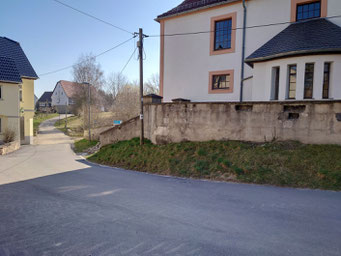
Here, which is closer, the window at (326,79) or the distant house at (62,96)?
the window at (326,79)

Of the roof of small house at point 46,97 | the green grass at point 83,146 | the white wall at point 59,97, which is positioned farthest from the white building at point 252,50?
the roof of small house at point 46,97

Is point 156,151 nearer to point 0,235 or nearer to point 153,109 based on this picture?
point 153,109

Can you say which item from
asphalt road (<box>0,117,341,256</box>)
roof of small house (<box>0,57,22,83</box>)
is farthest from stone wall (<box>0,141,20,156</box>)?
asphalt road (<box>0,117,341,256</box>)

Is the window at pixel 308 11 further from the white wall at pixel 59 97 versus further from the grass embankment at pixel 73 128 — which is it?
the white wall at pixel 59 97

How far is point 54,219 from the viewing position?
4.90 meters

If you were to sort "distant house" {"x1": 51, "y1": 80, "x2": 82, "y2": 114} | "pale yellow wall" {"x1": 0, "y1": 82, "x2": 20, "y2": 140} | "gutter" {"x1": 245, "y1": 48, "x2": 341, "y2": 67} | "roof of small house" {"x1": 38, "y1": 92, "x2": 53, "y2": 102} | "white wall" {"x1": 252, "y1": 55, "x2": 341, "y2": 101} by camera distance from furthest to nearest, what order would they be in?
"roof of small house" {"x1": 38, "y1": 92, "x2": 53, "y2": 102} < "distant house" {"x1": 51, "y1": 80, "x2": 82, "y2": 114} < "pale yellow wall" {"x1": 0, "y1": 82, "x2": 20, "y2": 140} < "white wall" {"x1": 252, "y1": 55, "x2": 341, "y2": 101} < "gutter" {"x1": 245, "y1": 48, "x2": 341, "y2": 67}

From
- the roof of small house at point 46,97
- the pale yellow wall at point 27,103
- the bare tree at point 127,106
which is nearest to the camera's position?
the pale yellow wall at point 27,103

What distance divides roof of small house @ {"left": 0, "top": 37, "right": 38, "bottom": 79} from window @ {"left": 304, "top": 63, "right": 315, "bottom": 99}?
85.0 feet

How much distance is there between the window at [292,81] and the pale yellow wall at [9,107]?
73.1 feet

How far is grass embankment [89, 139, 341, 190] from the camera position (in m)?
7.56

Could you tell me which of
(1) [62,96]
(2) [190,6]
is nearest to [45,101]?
(1) [62,96]

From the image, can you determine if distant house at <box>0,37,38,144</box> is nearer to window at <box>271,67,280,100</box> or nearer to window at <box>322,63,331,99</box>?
window at <box>271,67,280,100</box>

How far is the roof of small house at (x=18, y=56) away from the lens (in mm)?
25094

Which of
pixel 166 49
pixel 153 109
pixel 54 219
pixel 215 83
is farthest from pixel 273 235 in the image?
pixel 166 49
